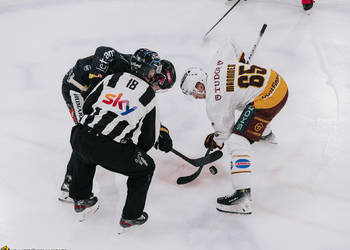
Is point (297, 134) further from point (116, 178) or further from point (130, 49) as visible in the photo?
point (130, 49)

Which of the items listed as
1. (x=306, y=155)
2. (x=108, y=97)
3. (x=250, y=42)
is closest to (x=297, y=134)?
(x=306, y=155)

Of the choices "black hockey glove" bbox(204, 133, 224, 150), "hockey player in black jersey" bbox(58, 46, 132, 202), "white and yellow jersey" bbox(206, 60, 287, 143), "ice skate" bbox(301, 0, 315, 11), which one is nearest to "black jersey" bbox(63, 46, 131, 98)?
"hockey player in black jersey" bbox(58, 46, 132, 202)

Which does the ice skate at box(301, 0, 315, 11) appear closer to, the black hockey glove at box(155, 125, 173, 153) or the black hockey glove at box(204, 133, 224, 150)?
the black hockey glove at box(204, 133, 224, 150)

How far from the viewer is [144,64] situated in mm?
1954

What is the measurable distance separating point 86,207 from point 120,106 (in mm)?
714

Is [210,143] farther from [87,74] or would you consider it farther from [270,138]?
[87,74]

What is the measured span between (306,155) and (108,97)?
1.47 m

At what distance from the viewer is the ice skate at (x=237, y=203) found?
217 cm

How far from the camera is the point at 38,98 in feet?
10.1

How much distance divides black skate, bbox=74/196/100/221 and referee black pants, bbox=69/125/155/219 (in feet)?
0.20

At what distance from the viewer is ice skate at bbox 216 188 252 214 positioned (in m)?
2.17

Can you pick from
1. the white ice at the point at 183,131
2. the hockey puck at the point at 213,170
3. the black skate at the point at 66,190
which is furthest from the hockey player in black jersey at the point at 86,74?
the hockey puck at the point at 213,170

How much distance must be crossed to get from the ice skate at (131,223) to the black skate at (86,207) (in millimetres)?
207

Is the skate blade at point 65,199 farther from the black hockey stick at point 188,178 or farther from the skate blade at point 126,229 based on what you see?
the black hockey stick at point 188,178
